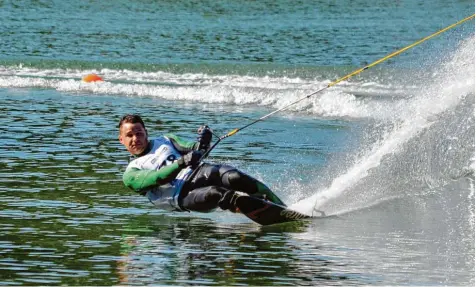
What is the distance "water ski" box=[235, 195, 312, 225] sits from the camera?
11.8 metres

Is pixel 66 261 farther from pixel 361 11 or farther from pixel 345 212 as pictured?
pixel 361 11

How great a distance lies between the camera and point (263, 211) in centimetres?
1193

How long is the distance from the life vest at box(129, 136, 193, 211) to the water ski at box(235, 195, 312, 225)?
681 millimetres

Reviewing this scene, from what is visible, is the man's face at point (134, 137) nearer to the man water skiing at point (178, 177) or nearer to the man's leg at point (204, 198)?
the man water skiing at point (178, 177)

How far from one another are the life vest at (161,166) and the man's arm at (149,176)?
0.42ft

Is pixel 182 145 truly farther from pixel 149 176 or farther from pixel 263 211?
pixel 263 211

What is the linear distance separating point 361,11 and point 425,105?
34.0 metres

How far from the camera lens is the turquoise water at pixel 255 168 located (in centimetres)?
1030

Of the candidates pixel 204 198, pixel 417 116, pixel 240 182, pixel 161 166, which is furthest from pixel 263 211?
pixel 417 116

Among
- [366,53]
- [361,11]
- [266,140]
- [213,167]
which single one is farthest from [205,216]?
[361,11]

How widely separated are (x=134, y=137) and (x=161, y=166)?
16.4 inches

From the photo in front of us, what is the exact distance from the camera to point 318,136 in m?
18.8

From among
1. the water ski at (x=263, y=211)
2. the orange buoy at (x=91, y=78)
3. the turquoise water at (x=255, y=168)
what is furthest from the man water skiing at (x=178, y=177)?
the orange buoy at (x=91, y=78)

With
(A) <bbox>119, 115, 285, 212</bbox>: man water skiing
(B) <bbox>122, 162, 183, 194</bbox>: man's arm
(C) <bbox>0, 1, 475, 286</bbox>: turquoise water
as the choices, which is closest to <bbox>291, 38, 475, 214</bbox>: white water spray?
(C) <bbox>0, 1, 475, 286</bbox>: turquoise water
